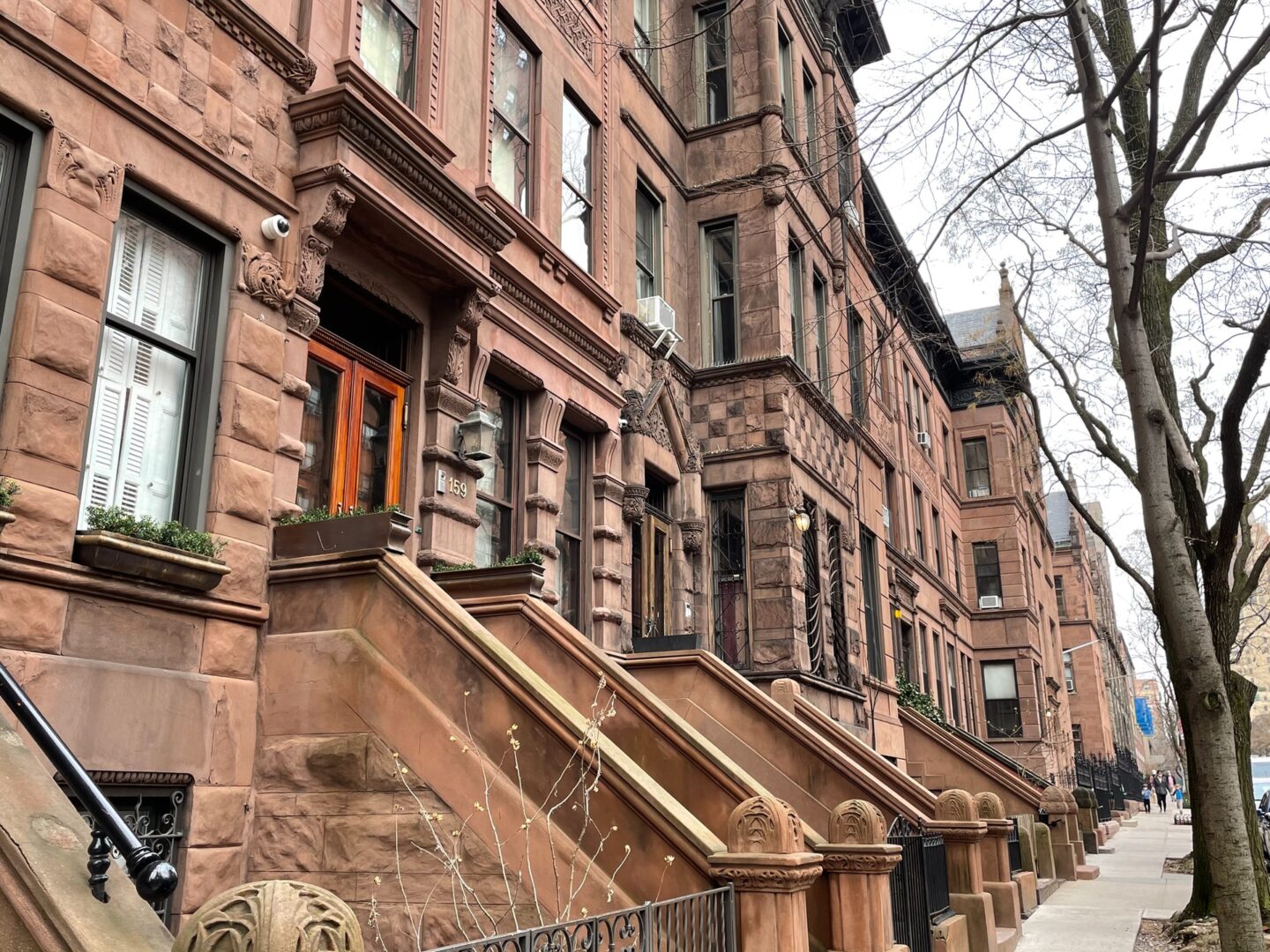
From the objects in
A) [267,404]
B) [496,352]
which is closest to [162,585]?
[267,404]

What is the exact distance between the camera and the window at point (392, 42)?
937 cm

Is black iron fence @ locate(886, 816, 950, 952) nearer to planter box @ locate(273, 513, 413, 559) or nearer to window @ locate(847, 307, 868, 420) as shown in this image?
planter box @ locate(273, 513, 413, 559)

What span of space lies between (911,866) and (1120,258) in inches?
240

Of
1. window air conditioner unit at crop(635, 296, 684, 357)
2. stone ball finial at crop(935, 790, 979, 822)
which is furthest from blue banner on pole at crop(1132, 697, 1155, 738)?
stone ball finial at crop(935, 790, 979, 822)

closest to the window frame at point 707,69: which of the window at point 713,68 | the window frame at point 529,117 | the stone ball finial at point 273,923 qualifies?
the window at point 713,68

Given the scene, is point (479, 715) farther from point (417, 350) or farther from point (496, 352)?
point (496, 352)

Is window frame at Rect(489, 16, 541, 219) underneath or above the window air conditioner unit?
above

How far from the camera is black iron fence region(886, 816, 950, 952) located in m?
8.49

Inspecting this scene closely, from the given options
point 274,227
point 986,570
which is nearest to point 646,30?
point 274,227

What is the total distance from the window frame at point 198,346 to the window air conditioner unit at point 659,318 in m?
8.50

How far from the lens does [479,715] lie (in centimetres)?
646

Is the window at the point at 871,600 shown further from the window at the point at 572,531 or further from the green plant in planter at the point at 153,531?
the green plant in planter at the point at 153,531

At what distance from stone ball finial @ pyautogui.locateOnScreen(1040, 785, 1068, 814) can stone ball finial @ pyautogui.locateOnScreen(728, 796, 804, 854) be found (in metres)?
14.7

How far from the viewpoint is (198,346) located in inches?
285
